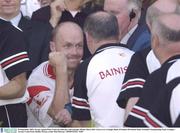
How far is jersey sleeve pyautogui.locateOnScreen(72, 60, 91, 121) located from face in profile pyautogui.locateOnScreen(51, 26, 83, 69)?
559 millimetres

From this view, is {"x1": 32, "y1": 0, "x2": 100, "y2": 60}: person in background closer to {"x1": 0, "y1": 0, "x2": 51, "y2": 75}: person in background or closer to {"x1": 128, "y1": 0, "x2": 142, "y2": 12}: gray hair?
{"x1": 0, "y1": 0, "x2": 51, "y2": 75}: person in background

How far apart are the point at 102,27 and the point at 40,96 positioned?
740 mm

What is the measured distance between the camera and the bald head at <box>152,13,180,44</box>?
325cm

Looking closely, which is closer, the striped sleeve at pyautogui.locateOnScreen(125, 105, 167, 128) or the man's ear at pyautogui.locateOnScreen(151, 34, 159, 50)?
the striped sleeve at pyautogui.locateOnScreen(125, 105, 167, 128)

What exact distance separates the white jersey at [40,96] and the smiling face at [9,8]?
73 centimetres

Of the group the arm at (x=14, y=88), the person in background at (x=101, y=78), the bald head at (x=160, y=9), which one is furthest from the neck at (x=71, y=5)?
the arm at (x=14, y=88)

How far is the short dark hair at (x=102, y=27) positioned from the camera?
13.1ft

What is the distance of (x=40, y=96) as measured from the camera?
4.39 m

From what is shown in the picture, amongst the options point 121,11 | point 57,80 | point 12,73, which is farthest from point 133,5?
point 12,73

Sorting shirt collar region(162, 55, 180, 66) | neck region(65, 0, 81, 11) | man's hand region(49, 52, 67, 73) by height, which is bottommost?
man's hand region(49, 52, 67, 73)

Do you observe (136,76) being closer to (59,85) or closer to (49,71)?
(59,85)

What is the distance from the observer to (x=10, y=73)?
158 inches

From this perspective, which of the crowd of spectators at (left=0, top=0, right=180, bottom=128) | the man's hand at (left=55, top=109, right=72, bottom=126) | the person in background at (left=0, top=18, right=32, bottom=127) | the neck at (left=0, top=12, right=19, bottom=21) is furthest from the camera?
the neck at (left=0, top=12, right=19, bottom=21)

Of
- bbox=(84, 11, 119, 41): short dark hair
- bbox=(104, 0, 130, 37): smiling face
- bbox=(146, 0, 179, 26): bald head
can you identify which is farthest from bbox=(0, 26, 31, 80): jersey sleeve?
bbox=(104, 0, 130, 37): smiling face
